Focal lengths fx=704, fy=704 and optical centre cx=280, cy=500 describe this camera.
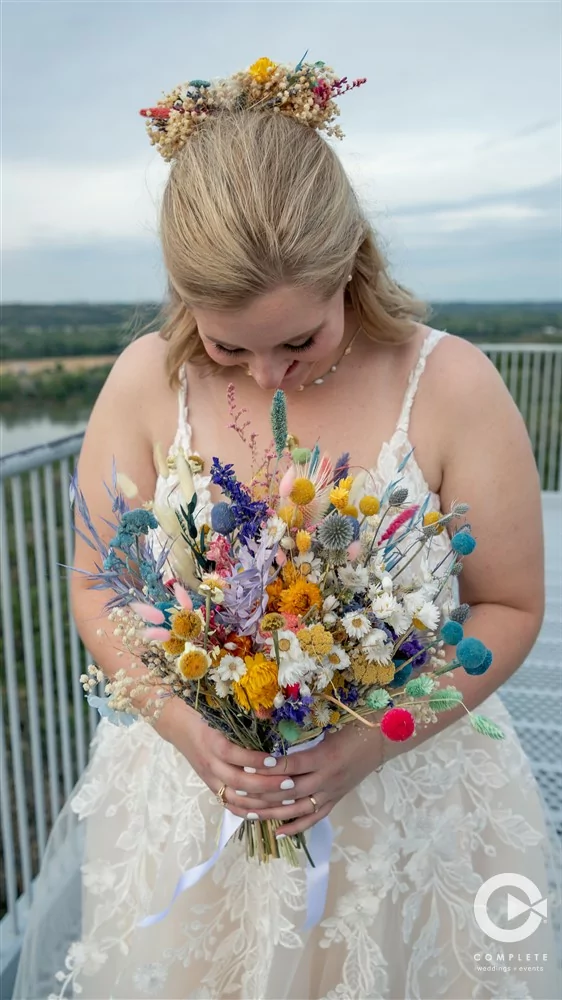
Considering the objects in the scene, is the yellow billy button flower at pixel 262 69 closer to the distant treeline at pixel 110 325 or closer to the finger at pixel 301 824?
the distant treeline at pixel 110 325

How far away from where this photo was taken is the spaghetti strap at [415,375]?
1.28 meters

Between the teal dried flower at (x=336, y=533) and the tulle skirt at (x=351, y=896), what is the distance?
2.16 ft

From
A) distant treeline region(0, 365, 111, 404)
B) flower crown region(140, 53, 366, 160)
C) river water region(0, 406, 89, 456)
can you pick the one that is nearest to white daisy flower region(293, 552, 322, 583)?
flower crown region(140, 53, 366, 160)

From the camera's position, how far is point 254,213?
104cm

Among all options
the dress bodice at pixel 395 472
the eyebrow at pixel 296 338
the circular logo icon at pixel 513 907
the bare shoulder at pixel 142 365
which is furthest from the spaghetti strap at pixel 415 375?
the circular logo icon at pixel 513 907

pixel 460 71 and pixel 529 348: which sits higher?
pixel 460 71

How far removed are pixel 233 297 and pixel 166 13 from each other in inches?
69.1

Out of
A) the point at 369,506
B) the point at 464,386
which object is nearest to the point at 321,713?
the point at 369,506

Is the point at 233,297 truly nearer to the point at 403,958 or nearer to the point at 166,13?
the point at 403,958

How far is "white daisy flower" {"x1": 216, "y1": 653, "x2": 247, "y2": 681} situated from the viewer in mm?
758

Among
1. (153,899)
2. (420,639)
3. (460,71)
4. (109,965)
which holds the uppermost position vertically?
(460,71)

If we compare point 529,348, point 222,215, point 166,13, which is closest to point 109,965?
point 222,215

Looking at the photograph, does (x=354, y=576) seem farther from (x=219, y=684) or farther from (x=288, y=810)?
(x=288, y=810)

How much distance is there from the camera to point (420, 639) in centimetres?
87
